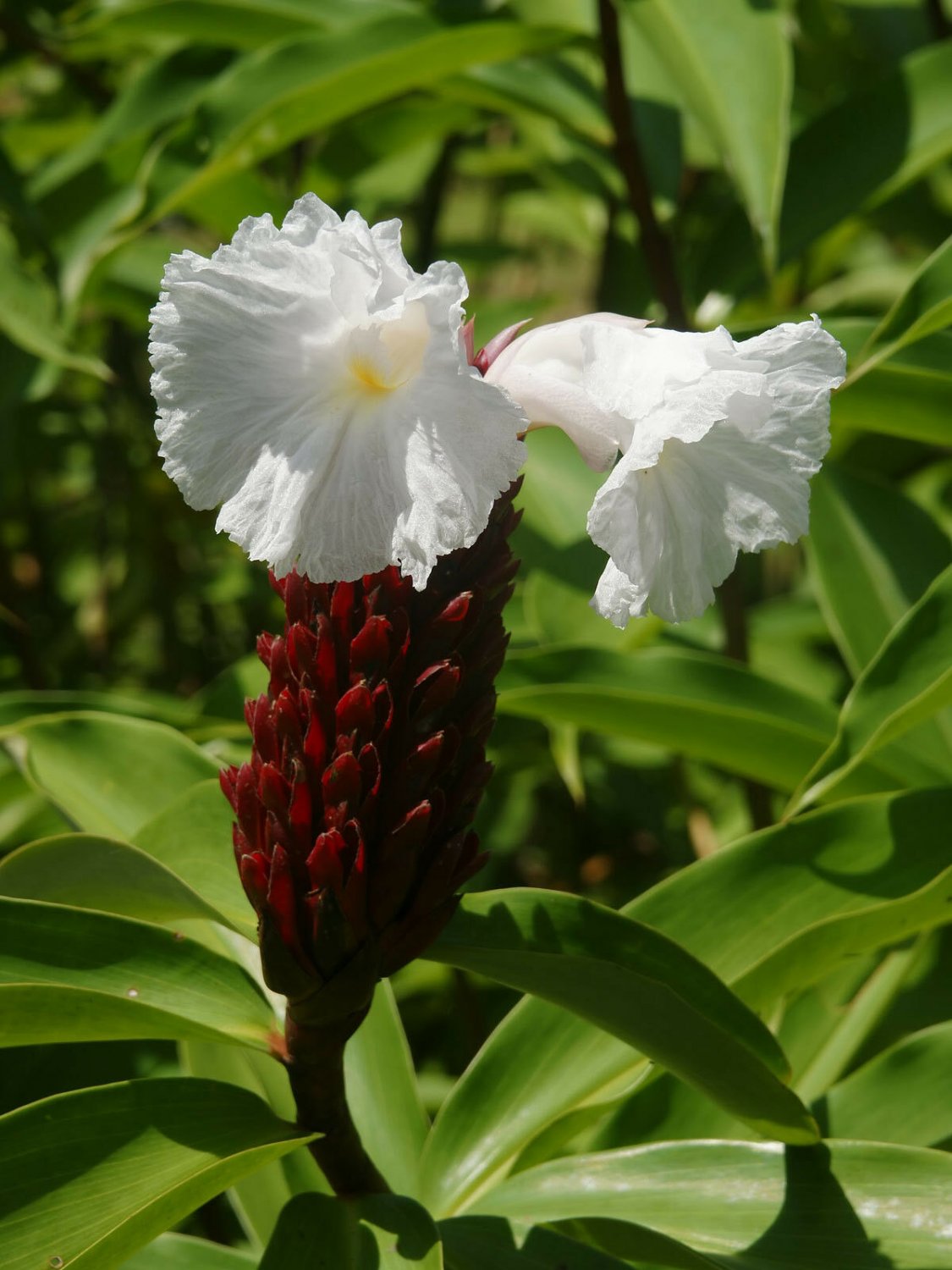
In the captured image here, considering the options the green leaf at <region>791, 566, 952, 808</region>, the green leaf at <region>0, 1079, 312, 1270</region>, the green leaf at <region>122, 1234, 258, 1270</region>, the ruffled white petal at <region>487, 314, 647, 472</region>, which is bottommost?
the green leaf at <region>122, 1234, 258, 1270</region>

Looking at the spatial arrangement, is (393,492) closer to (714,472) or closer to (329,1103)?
(714,472)

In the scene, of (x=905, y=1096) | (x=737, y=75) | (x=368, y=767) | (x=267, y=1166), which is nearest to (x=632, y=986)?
(x=368, y=767)

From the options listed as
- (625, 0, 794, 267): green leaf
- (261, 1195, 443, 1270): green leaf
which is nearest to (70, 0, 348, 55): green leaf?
(625, 0, 794, 267): green leaf

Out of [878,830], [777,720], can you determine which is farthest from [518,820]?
[878,830]

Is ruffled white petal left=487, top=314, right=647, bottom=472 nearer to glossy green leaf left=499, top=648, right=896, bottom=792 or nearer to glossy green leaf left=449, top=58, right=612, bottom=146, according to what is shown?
glossy green leaf left=499, top=648, right=896, bottom=792

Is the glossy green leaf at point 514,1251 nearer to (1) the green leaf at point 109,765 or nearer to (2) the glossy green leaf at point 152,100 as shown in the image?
(1) the green leaf at point 109,765

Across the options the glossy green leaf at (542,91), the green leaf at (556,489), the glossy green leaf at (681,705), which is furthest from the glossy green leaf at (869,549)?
the glossy green leaf at (542,91)

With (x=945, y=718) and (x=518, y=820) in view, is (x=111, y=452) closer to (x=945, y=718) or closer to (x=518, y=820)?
(x=518, y=820)
